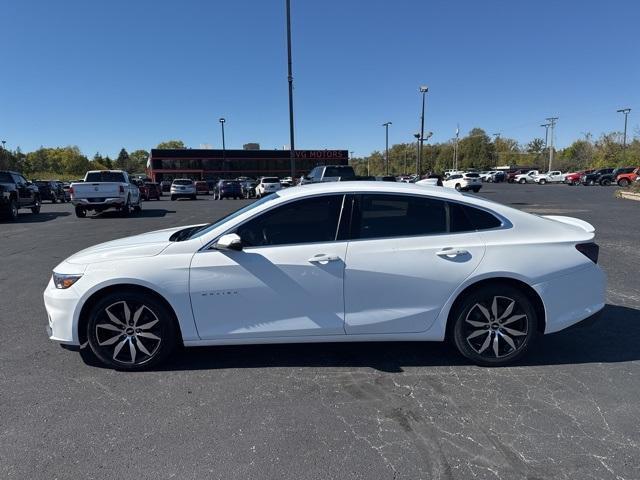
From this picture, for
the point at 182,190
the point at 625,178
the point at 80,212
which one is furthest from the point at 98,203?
the point at 625,178

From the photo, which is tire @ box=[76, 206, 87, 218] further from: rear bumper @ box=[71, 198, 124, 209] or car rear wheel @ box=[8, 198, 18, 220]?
car rear wheel @ box=[8, 198, 18, 220]

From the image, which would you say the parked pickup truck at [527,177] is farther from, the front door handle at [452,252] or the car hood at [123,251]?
the car hood at [123,251]

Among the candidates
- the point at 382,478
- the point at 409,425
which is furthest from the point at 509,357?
the point at 382,478

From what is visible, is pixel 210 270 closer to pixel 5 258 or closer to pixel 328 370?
pixel 328 370

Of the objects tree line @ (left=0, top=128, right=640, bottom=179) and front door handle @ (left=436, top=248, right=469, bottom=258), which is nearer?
front door handle @ (left=436, top=248, right=469, bottom=258)

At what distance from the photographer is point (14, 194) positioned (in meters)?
17.7

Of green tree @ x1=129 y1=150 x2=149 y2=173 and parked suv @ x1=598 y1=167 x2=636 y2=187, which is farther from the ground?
green tree @ x1=129 y1=150 x2=149 y2=173

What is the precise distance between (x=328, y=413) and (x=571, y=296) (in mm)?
2259

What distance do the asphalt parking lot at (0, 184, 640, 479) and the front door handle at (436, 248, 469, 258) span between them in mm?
970

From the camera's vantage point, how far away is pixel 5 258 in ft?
30.0

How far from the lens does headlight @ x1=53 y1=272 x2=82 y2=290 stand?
364cm

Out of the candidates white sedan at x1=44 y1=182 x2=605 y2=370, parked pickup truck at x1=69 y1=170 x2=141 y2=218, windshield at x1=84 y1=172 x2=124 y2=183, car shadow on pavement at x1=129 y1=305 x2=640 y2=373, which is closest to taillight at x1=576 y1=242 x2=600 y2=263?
white sedan at x1=44 y1=182 x2=605 y2=370

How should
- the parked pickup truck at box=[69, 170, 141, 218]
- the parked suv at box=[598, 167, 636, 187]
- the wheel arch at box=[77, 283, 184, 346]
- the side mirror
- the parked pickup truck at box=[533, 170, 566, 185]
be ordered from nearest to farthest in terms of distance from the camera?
the side mirror < the wheel arch at box=[77, 283, 184, 346] < the parked pickup truck at box=[69, 170, 141, 218] < the parked suv at box=[598, 167, 636, 187] < the parked pickup truck at box=[533, 170, 566, 185]

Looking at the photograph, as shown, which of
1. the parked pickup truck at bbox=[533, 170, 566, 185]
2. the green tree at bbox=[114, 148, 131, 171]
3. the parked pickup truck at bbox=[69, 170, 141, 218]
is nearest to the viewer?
the parked pickup truck at bbox=[69, 170, 141, 218]
